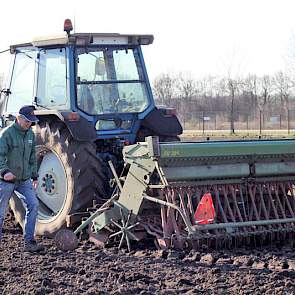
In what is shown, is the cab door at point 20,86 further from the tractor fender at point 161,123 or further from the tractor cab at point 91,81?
the tractor fender at point 161,123

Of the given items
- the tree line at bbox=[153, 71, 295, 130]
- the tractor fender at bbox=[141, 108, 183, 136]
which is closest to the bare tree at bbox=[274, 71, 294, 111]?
the tree line at bbox=[153, 71, 295, 130]

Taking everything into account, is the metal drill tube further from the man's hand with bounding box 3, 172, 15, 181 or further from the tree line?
the tree line

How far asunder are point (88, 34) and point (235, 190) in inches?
100

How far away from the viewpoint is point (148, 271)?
5906 millimetres

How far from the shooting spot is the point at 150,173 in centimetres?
692

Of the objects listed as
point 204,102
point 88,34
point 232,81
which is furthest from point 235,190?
point 204,102

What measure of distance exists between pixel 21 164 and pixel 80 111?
1213mm

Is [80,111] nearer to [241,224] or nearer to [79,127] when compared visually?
[79,127]

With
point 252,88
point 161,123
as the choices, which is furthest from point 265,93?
point 161,123

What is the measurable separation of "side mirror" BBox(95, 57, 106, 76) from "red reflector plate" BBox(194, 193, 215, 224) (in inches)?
96.2

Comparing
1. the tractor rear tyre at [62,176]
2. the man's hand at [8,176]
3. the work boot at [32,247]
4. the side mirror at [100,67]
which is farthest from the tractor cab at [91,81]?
the work boot at [32,247]

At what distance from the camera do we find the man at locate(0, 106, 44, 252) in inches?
274

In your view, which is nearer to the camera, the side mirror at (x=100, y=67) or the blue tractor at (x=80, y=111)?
the blue tractor at (x=80, y=111)

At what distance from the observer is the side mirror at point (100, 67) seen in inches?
329
